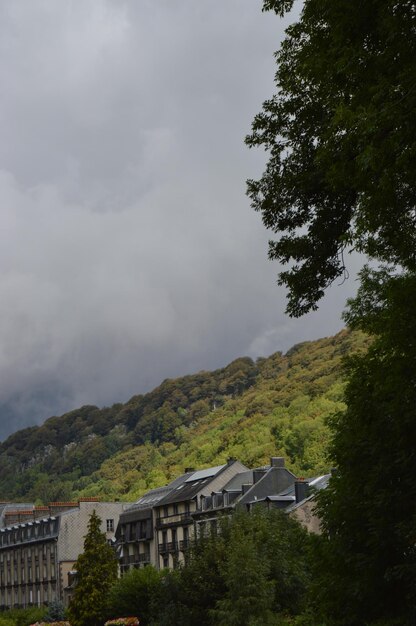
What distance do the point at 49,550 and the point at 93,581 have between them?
44.0 m

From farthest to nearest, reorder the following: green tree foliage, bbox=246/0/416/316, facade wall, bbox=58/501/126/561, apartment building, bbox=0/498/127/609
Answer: facade wall, bbox=58/501/126/561 < apartment building, bbox=0/498/127/609 < green tree foliage, bbox=246/0/416/316

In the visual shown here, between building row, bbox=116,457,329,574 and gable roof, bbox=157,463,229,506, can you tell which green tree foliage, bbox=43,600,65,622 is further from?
gable roof, bbox=157,463,229,506

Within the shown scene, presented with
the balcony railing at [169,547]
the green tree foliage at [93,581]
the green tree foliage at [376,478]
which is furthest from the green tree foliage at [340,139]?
the balcony railing at [169,547]

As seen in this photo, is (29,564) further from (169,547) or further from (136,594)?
(136,594)

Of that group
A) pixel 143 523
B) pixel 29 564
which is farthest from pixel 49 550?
pixel 143 523

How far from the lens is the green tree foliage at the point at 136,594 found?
6688cm

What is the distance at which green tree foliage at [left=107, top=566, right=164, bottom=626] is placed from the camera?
66875 mm

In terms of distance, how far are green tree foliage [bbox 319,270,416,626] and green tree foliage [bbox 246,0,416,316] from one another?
1.89 metres

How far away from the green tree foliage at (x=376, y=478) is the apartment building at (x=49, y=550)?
91885 millimetres

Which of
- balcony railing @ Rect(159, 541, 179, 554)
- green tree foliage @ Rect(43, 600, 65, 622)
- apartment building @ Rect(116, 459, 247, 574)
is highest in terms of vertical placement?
apartment building @ Rect(116, 459, 247, 574)

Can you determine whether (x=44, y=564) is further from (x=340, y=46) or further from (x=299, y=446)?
(x=340, y=46)

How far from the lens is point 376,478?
919 inches

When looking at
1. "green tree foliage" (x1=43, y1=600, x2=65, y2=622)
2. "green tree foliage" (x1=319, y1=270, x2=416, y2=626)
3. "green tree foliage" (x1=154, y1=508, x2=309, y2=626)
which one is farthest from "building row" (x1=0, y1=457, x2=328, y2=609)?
"green tree foliage" (x1=319, y1=270, x2=416, y2=626)

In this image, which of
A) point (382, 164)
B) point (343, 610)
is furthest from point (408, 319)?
point (343, 610)
